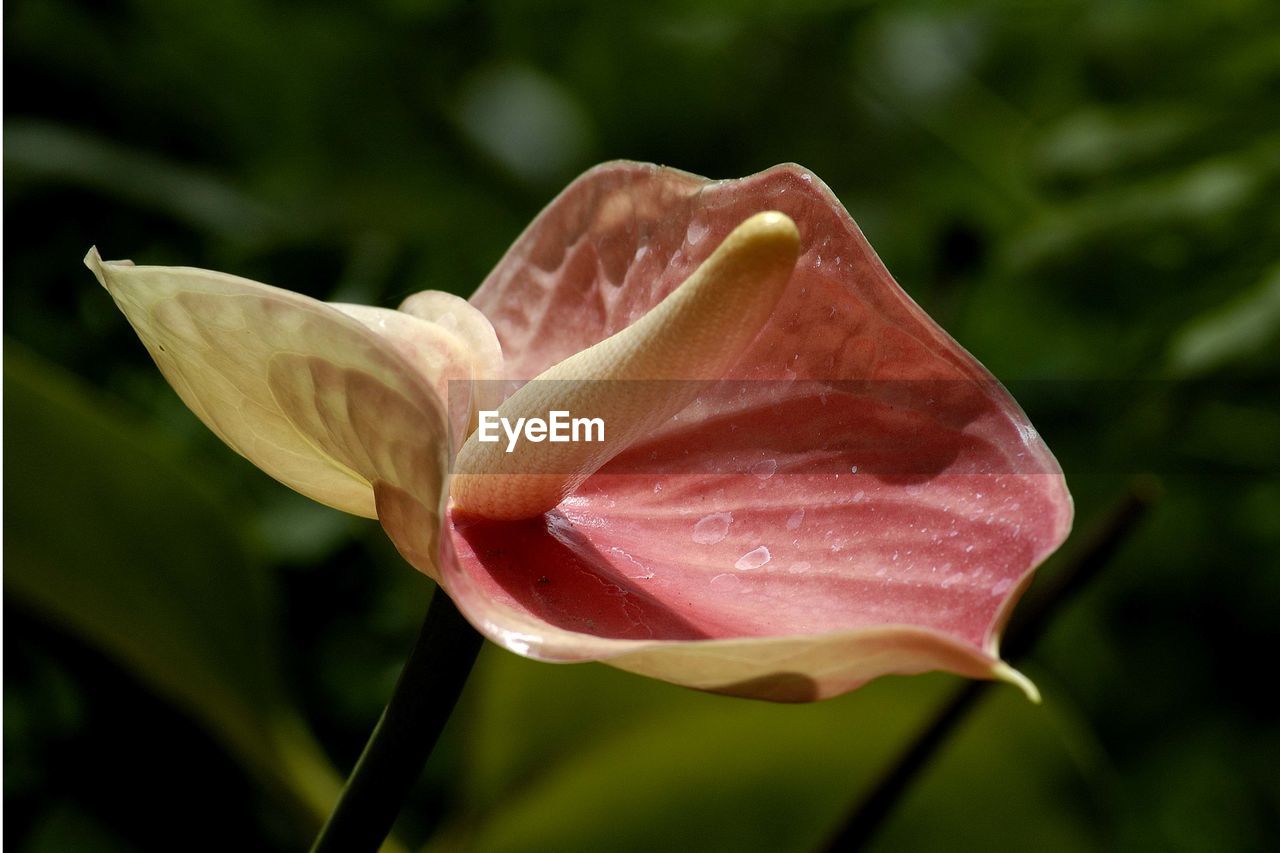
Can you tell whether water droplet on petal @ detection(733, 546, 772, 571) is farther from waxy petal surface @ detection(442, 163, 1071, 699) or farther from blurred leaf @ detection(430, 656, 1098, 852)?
blurred leaf @ detection(430, 656, 1098, 852)

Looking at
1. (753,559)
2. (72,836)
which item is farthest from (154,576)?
(753,559)

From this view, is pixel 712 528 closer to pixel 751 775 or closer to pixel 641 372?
pixel 641 372

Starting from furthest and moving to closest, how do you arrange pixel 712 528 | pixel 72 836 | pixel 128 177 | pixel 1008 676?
pixel 128 177 → pixel 72 836 → pixel 712 528 → pixel 1008 676

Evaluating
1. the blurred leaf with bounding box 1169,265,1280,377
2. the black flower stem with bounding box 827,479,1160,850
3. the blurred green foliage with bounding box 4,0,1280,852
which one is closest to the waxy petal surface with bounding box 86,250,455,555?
the black flower stem with bounding box 827,479,1160,850

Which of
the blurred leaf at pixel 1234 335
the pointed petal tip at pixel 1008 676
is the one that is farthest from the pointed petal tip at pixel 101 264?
the blurred leaf at pixel 1234 335

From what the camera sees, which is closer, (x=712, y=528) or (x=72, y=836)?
(x=712, y=528)

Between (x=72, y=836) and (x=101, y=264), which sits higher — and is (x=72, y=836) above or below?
below

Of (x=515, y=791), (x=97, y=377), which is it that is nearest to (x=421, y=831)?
(x=515, y=791)

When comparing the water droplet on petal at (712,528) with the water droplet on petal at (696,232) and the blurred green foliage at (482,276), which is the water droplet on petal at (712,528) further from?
the blurred green foliage at (482,276)
